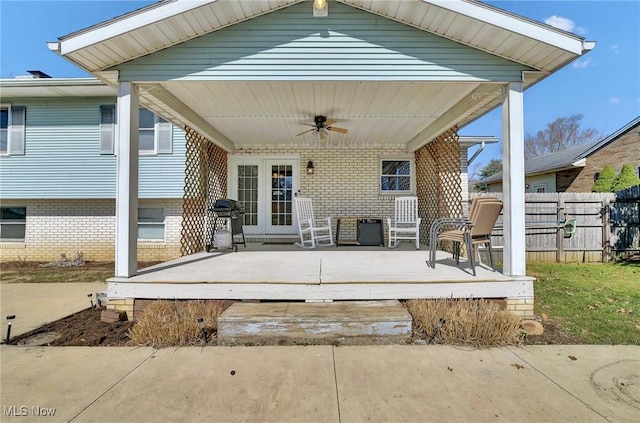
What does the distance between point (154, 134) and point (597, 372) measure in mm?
8423

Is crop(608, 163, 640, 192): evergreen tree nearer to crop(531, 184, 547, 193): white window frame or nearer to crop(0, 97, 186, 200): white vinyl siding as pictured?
crop(531, 184, 547, 193): white window frame

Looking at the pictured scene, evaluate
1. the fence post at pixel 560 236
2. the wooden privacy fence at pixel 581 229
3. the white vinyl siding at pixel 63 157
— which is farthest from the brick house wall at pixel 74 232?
the fence post at pixel 560 236

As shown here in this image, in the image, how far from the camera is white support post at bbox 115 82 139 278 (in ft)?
11.1

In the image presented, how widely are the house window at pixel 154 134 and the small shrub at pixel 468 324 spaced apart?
22.3ft

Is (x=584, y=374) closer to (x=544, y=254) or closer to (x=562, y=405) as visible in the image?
(x=562, y=405)

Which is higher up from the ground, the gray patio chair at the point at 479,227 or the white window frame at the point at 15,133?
the white window frame at the point at 15,133

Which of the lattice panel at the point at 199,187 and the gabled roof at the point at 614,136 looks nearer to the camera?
the lattice panel at the point at 199,187

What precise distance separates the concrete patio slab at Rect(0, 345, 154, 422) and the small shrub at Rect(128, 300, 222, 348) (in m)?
0.13

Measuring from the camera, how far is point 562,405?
1.91 meters

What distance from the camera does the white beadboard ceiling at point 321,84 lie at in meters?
3.09

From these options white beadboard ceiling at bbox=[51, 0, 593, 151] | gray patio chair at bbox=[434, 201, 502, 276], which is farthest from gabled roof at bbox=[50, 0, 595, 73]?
gray patio chair at bbox=[434, 201, 502, 276]

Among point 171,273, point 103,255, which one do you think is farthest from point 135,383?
point 103,255

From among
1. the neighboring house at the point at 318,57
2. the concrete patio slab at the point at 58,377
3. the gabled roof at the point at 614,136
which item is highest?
the gabled roof at the point at 614,136

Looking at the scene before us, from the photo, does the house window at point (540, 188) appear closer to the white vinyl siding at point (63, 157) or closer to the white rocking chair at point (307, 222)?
the white rocking chair at point (307, 222)
